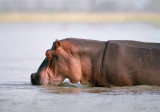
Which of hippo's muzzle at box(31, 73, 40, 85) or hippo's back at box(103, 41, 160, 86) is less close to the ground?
hippo's back at box(103, 41, 160, 86)

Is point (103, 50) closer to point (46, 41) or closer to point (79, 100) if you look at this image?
point (79, 100)

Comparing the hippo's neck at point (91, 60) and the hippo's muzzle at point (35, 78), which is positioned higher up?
the hippo's neck at point (91, 60)

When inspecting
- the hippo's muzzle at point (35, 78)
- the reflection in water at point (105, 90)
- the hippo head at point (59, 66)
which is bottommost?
the reflection in water at point (105, 90)

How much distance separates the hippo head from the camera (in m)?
8.19

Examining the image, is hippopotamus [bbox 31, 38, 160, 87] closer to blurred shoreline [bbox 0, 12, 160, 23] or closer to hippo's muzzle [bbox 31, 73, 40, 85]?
hippo's muzzle [bbox 31, 73, 40, 85]

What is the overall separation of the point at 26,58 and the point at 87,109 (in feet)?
21.0

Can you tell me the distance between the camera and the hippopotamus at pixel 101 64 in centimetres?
793

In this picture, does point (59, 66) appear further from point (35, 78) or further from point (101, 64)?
point (101, 64)

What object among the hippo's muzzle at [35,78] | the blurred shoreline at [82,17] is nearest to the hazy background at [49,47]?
the blurred shoreline at [82,17]

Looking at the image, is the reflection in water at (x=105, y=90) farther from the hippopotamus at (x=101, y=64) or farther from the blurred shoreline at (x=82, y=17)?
the blurred shoreline at (x=82, y=17)

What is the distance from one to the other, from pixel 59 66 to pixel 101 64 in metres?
0.71

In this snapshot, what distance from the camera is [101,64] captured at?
8.09 m

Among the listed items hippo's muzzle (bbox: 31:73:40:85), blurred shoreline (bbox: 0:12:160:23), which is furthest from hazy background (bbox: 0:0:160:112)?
hippo's muzzle (bbox: 31:73:40:85)

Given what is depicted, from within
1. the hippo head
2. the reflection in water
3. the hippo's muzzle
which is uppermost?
the hippo head
